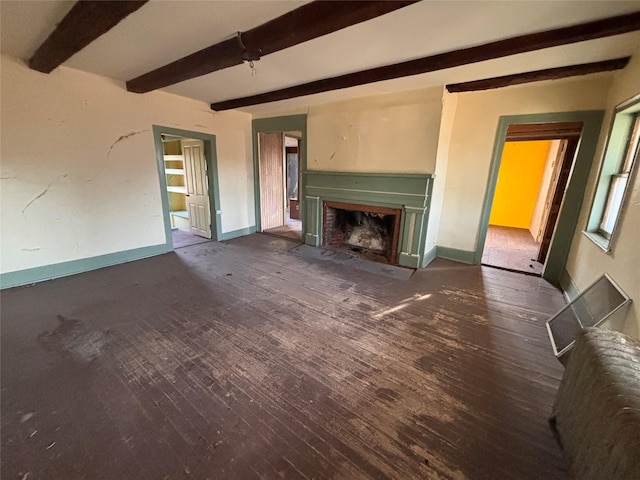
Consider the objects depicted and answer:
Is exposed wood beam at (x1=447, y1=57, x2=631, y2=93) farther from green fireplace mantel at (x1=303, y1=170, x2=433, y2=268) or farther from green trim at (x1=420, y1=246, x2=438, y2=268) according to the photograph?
green trim at (x1=420, y1=246, x2=438, y2=268)

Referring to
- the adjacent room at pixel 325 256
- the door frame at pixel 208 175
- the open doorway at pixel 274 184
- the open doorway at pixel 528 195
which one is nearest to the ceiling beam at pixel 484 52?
the adjacent room at pixel 325 256

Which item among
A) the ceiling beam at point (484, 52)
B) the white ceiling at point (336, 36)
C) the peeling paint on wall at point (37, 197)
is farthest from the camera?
the peeling paint on wall at point (37, 197)

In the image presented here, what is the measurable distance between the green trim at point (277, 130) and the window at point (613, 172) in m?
3.79

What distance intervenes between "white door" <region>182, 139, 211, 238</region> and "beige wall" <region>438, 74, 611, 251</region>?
4.28m

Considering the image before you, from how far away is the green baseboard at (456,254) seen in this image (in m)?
3.90

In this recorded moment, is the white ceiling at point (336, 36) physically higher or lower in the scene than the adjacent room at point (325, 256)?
higher

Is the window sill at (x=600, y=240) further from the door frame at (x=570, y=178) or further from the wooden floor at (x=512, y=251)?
the wooden floor at (x=512, y=251)

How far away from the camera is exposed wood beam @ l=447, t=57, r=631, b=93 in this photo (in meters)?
2.46

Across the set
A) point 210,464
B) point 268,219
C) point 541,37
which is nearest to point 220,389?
point 210,464

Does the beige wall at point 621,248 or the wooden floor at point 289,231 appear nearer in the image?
the beige wall at point 621,248

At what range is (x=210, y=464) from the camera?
1.23m

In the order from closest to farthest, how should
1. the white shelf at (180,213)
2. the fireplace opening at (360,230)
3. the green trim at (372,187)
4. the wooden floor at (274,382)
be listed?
the wooden floor at (274,382)
the green trim at (372,187)
the fireplace opening at (360,230)
the white shelf at (180,213)

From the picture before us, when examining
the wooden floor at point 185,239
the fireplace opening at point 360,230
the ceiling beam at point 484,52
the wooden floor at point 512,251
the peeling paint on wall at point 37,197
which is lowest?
the wooden floor at point 185,239

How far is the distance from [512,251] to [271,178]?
16.4 feet
